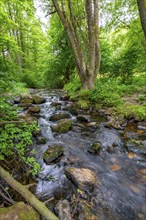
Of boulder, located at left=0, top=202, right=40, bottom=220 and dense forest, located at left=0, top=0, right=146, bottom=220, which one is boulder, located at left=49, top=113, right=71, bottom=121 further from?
boulder, located at left=0, top=202, right=40, bottom=220

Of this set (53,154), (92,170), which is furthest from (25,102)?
(92,170)

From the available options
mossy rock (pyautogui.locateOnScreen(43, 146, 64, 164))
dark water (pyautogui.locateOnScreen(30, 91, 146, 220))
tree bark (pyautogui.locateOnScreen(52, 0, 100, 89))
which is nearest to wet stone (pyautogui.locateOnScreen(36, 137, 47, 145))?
dark water (pyautogui.locateOnScreen(30, 91, 146, 220))

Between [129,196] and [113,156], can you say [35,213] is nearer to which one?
[129,196]

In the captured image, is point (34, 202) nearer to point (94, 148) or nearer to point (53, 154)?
point (53, 154)

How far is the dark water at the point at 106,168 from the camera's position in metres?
2.10

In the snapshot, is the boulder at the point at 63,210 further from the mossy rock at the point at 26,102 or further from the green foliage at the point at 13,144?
the mossy rock at the point at 26,102

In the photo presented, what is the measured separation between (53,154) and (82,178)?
0.96m

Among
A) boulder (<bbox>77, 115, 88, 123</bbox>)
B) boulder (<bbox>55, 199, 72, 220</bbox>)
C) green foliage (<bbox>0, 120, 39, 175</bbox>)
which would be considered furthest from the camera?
boulder (<bbox>77, 115, 88, 123</bbox>)

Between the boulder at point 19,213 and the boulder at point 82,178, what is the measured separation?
0.80 meters

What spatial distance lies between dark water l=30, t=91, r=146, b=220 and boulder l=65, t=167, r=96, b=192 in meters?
0.10

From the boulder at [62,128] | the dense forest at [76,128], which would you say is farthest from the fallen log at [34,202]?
the boulder at [62,128]

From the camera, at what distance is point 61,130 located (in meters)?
4.36

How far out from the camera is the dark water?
2.10m

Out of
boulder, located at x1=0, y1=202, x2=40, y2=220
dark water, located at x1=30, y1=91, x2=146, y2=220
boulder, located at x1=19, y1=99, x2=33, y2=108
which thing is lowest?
dark water, located at x1=30, y1=91, x2=146, y2=220
